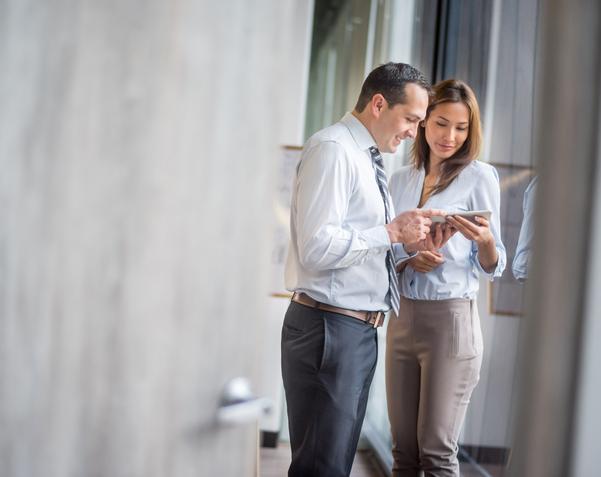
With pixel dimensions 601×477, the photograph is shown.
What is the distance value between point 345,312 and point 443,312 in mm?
390

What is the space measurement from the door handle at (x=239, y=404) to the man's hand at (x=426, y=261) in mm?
1276

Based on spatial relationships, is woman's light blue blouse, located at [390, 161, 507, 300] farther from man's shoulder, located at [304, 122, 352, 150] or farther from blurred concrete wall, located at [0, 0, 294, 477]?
blurred concrete wall, located at [0, 0, 294, 477]

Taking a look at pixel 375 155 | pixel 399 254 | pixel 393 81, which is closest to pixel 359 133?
pixel 375 155

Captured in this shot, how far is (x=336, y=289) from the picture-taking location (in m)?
1.86

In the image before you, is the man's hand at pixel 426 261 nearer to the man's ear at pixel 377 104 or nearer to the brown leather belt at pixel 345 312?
the brown leather belt at pixel 345 312

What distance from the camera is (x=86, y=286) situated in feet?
2.65

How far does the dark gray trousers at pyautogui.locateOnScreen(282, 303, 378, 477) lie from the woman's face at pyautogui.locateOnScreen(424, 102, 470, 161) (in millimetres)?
696

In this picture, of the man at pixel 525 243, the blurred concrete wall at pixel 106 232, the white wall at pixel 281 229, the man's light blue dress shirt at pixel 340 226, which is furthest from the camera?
the white wall at pixel 281 229

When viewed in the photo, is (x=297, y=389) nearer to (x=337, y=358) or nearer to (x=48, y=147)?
(x=337, y=358)

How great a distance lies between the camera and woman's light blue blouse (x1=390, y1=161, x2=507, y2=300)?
6.82 feet

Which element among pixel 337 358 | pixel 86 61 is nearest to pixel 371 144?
pixel 337 358

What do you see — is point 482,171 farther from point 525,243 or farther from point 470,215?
point 525,243

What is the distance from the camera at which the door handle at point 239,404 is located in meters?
0.83

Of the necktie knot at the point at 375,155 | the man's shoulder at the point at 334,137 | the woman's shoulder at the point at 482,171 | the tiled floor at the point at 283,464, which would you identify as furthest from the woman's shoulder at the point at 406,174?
the tiled floor at the point at 283,464
